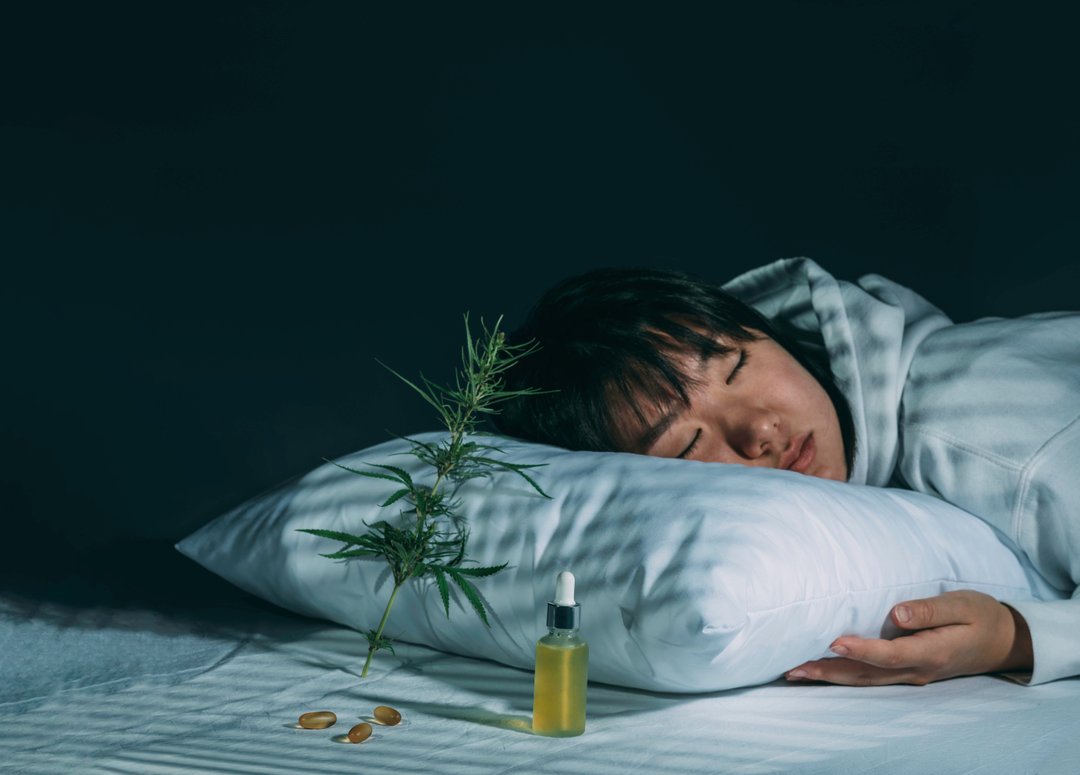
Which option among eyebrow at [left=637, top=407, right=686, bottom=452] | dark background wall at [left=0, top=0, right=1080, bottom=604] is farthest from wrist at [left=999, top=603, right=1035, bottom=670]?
dark background wall at [left=0, top=0, right=1080, bottom=604]

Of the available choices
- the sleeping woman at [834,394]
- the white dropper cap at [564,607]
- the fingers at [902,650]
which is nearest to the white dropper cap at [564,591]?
the white dropper cap at [564,607]

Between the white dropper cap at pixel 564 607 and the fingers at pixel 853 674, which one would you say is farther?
the fingers at pixel 853 674

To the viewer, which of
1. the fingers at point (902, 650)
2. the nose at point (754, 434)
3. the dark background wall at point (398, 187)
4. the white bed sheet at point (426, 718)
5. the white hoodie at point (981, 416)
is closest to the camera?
the white bed sheet at point (426, 718)

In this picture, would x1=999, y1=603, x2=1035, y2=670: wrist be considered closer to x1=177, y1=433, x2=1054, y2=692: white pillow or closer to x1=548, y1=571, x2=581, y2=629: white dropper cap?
x1=177, y1=433, x2=1054, y2=692: white pillow

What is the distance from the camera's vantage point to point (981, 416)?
51.1 inches

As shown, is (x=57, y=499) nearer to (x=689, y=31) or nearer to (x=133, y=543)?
(x=133, y=543)

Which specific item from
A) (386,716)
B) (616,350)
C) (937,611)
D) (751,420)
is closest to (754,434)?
(751,420)

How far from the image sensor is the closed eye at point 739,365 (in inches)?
53.4

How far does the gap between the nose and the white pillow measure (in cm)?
18

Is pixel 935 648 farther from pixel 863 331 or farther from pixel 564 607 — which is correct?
pixel 863 331

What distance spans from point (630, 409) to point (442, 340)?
2.79 feet

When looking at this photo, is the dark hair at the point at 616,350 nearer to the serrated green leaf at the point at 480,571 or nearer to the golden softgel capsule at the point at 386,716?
the serrated green leaf at the point at 480,571

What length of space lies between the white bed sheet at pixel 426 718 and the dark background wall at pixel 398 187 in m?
0.74

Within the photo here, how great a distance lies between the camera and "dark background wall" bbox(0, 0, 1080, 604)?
1940mm
